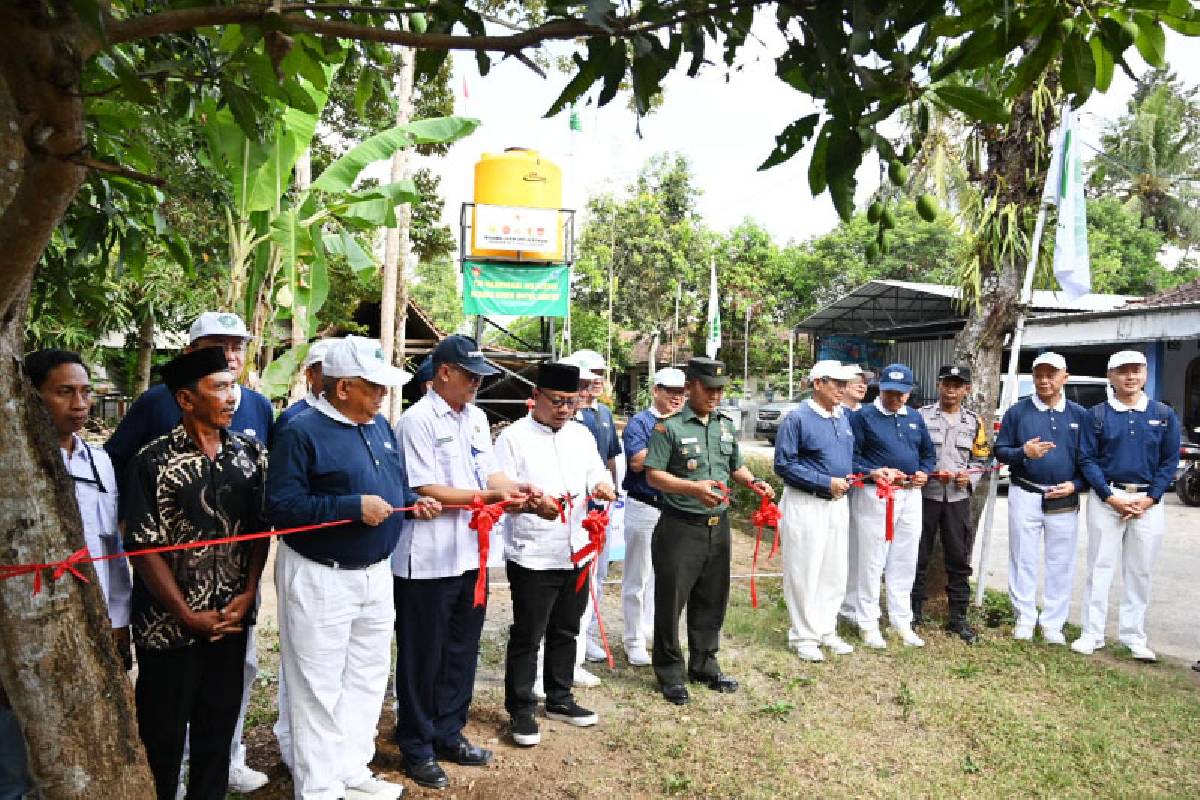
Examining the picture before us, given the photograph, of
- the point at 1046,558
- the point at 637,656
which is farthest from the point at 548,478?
the point at 1046,558

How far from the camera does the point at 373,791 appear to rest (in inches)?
137

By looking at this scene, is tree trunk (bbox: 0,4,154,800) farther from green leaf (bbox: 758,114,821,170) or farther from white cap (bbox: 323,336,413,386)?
green leaf (bbox: 758,114,821,170)

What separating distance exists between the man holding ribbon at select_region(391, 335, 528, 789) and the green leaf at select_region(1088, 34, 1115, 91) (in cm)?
264

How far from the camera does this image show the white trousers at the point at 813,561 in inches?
231

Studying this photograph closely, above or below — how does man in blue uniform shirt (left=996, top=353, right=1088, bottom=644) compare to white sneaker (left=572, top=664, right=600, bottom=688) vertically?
above

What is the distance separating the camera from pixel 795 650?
5941mm

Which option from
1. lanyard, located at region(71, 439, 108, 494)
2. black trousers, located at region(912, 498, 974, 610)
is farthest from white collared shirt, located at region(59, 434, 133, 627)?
black trousers, located at region(912, 498, 974, 610)

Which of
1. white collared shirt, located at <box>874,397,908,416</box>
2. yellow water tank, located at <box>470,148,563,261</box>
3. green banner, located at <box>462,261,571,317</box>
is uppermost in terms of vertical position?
yellow water tank, located at <box>470,148,563,261</box>

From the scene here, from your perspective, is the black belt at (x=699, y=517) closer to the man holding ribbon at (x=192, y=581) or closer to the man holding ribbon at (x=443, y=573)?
the man holding ribbon at (x=443, y=573)

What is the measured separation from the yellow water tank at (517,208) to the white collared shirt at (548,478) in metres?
8.24

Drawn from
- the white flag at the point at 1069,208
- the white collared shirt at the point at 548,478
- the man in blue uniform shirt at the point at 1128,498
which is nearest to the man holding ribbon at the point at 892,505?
the man in blue uniform shirt at the point at 1128,498

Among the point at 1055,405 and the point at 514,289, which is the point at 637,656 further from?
the point at 514,289

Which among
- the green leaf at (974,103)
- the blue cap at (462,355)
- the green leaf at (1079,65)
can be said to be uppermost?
the green leaf at (1079,65)

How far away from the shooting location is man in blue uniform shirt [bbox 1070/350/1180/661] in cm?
601
